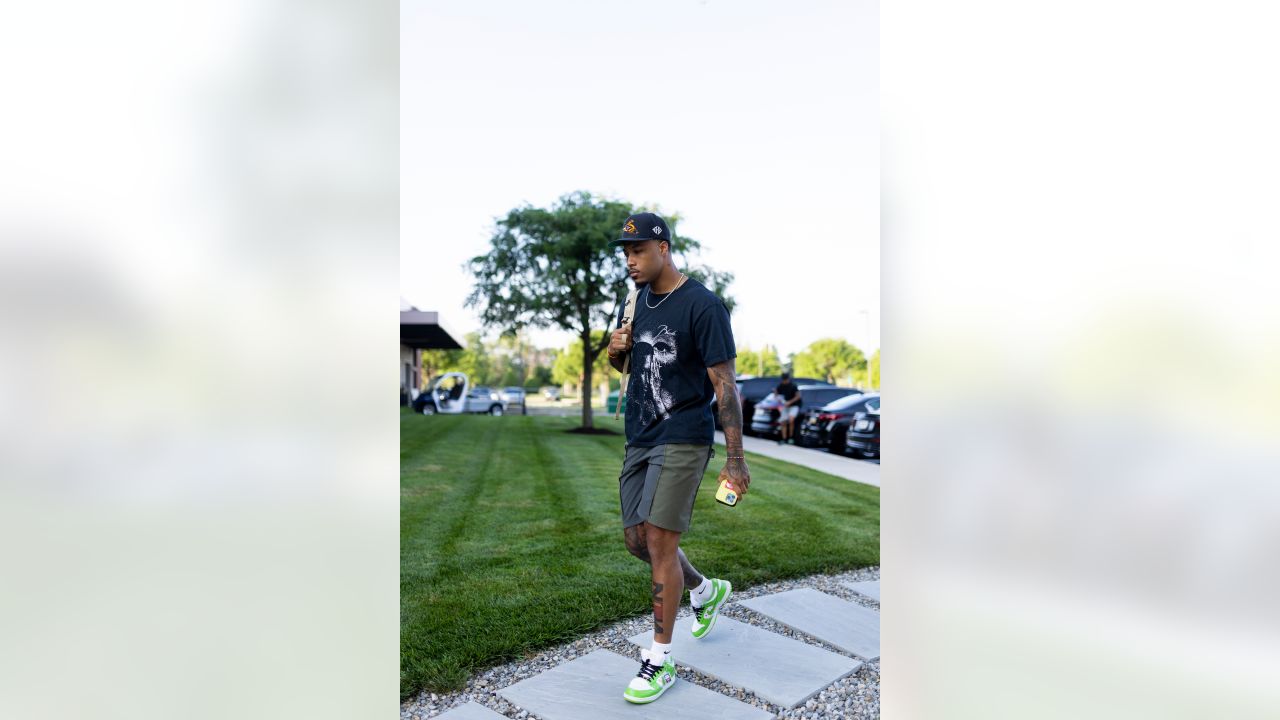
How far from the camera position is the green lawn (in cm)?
394

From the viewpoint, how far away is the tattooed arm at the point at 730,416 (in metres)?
3.29

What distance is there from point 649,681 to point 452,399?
2923 centimetres

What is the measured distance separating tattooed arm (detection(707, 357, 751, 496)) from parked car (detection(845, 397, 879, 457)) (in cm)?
1041

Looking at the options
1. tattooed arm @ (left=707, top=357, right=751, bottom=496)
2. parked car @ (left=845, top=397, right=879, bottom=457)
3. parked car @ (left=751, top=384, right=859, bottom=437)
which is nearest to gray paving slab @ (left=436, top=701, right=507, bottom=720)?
tattooed arm @ (left=707, top=357, right=751, bottom=496)

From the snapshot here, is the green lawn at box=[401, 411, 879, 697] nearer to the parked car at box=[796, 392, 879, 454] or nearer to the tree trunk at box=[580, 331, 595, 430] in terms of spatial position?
the parked car at box=[796, 392, 879, 454]

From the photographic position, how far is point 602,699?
10.7ft
